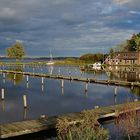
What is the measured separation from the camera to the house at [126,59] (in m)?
136

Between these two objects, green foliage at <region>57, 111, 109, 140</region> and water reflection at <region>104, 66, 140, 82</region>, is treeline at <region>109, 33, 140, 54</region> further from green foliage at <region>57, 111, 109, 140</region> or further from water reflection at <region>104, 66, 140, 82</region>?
green foliage at <region>57, 111, 109, 140</region>

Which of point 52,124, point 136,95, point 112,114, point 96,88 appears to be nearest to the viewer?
point 52,124

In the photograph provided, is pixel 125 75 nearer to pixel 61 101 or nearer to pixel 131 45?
pixel 61 101

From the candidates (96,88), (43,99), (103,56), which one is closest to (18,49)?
(103,56)

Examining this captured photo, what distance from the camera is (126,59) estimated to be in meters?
140

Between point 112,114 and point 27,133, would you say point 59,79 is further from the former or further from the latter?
point 27,133

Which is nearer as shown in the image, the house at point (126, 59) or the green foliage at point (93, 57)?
the house at point (126, 59)

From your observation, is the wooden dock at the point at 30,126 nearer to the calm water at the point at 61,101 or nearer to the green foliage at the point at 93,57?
the calm water at the point at 61,101

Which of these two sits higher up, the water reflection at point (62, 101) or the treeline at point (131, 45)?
the treeline at point (131, 45)

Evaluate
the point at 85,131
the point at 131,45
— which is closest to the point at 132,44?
the point at 131,45

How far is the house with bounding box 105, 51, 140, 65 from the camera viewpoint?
447ft

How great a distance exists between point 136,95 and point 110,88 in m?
9.74

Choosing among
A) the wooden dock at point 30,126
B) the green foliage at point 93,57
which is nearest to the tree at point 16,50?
the green foliage at point 93,57

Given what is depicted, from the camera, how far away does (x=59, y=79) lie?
75.8 meters
